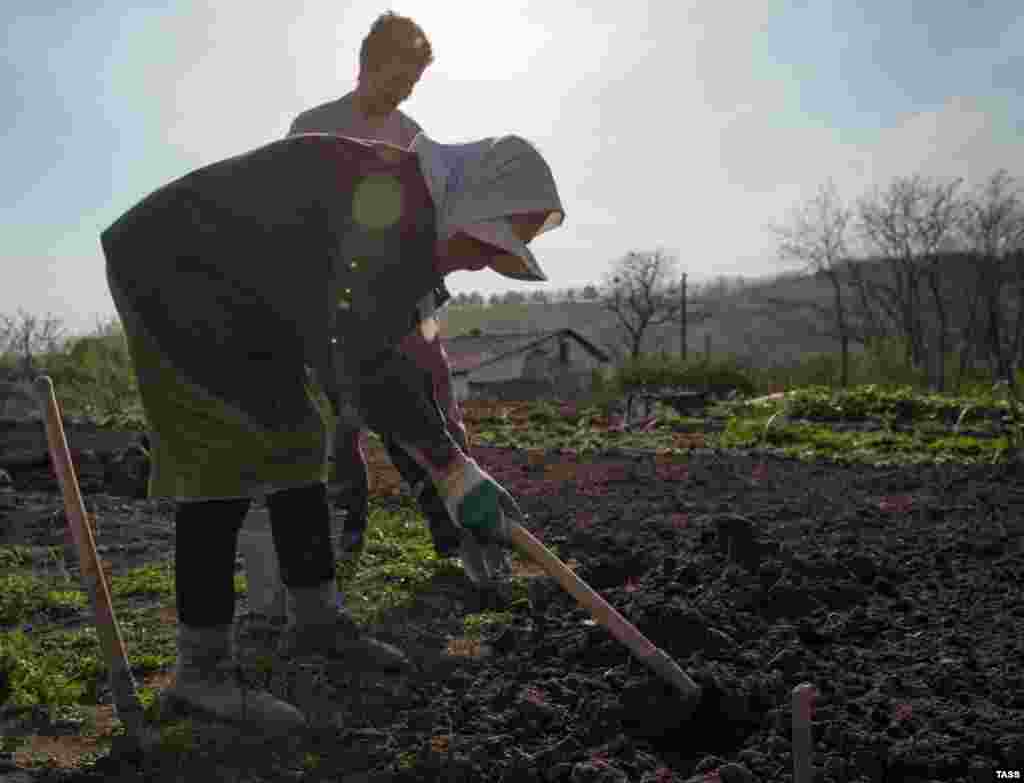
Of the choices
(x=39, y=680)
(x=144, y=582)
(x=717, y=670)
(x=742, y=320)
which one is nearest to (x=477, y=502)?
(x=717, y=670)

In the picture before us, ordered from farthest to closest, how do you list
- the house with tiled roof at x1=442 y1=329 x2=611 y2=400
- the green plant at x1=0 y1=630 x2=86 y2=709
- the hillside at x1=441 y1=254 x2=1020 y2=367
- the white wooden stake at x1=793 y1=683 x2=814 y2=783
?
the hillside at x1=441 y1=254 x2=1020 y2=367
the house with tiled roof at x1=442 y1=329 x2=611 y2=400
the green plant at x1=0 y1=630 x2=86 y2=709
the white wooden stake at x1=793 y1=683 x2=814 y2=783

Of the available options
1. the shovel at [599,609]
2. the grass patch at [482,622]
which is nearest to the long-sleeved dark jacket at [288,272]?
the shovel at [599,609]

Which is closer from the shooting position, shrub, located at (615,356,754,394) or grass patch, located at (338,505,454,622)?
grass patch, located at (338,505,454,622)

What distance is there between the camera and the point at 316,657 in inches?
112

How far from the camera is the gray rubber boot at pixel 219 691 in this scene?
7.77 feet

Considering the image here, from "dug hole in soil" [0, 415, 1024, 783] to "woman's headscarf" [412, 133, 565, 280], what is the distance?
121 cm

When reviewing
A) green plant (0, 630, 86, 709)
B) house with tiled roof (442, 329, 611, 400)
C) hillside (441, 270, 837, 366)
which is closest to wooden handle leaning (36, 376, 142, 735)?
green plant (0, 630, 86, 709)

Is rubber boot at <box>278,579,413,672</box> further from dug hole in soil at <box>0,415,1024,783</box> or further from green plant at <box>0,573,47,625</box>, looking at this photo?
green plant at <box>0,573,47,625</box>

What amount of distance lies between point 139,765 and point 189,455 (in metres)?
0.77

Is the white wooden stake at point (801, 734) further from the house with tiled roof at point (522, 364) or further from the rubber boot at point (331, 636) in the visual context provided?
the house with tiled roof at point (522, 364)

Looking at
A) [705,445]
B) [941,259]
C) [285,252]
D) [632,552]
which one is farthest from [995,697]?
[941,259]

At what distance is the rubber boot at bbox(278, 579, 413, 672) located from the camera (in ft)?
9.26

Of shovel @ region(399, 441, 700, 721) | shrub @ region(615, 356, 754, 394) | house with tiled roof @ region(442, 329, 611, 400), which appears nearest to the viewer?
shovel @ region(399, 441, 700, 721)

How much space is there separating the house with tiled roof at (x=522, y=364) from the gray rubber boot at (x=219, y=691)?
29.5 m
